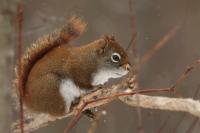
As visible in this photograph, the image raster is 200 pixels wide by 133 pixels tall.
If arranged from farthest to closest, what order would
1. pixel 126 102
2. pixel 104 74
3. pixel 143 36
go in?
pixel 143 36 < pixel 104 74 < pixel 126 102

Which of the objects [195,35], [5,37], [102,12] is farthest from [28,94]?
[195,35]

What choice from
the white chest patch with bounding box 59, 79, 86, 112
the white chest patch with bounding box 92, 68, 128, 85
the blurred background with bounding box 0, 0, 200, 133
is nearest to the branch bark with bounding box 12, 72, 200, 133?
the white chest patch with bounding box 59, 79, 86, 112

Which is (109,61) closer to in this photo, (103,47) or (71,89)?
(103,47)

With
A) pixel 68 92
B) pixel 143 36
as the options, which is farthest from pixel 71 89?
pixel 143 36

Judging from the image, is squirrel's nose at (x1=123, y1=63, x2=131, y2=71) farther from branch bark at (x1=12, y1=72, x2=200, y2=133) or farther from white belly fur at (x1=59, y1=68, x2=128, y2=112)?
branch bark at (x1=12, y1=72, x2=200, y2=133)

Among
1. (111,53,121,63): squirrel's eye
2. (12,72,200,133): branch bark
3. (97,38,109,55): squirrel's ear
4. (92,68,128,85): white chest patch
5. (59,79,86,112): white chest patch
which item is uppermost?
(97,38,109,55): squirrel's ear

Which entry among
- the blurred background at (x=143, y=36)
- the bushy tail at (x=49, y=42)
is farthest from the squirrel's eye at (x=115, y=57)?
the blurred background at (x=143, y=36)
